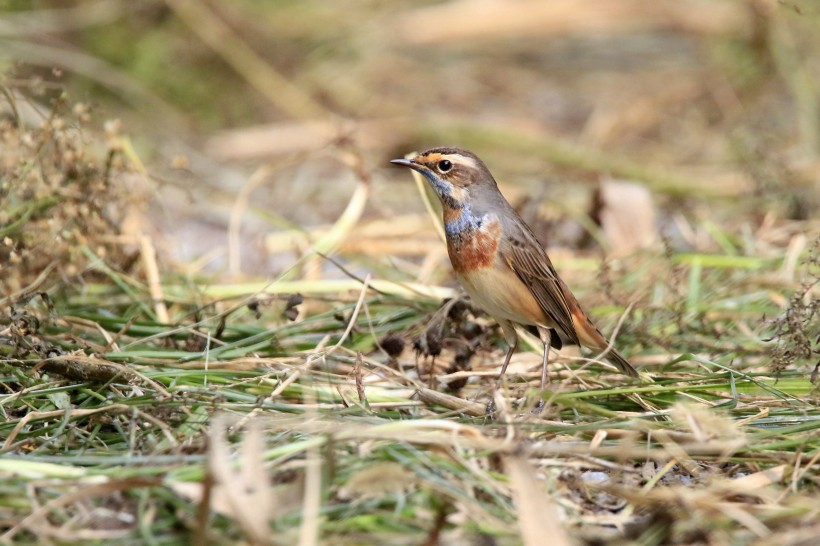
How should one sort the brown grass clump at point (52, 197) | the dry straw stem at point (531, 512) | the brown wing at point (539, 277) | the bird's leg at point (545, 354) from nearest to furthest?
the dry straw stem at point (531, 512) < the bird's leg at point (545, 354) < the brown wing at point (539, 277) < the brown grass clump at point (52, 197)

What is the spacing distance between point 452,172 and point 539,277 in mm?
715

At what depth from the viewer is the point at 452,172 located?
536 centimetres

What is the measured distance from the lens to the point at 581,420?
4.55m

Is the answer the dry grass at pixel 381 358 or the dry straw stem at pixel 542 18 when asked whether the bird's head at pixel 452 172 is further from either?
the dry straw stem at pixel 542 18

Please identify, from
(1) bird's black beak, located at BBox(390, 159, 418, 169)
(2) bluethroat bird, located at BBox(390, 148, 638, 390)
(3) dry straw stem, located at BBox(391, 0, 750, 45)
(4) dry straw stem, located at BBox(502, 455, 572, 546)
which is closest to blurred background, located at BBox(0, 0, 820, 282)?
(3) dry straw stem, located at BBox(391, 0, 750, 45)

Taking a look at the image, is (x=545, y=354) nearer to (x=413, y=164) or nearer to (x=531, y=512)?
(x=413, y=164)

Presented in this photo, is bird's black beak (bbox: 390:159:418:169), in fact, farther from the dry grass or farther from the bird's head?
the dry grass

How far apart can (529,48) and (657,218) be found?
592 centimetres

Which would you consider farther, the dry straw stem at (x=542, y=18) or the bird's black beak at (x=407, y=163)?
the dry straw stem at (x=542, y=18)

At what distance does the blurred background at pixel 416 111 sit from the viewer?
7.76 m

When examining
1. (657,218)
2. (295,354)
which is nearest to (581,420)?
(295,354)

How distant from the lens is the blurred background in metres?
7.76

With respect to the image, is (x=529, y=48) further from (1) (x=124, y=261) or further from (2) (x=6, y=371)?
(2) (x=6, y=371)

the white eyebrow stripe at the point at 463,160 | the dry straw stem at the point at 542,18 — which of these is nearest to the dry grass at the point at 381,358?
the white eyebrow stripe at the point at 463,160
